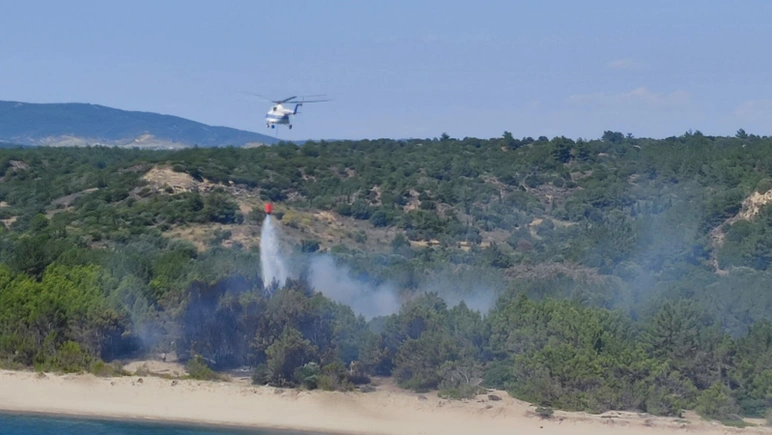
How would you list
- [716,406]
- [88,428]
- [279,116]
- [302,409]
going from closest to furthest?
[716,406]
[88,428]
[302,409]
[279,116]

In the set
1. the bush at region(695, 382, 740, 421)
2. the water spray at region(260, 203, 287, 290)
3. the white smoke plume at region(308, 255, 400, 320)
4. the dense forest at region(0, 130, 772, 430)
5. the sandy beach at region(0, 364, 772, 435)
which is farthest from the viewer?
the white smoke plume at region(308, 255, 400, 320)

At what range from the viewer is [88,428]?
120 ft

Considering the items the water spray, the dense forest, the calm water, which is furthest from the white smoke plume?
the calm water

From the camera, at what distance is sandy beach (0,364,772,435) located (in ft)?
117

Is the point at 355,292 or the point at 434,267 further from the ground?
the point at 434,267

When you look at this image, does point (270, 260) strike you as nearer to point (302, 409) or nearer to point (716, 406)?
point (302, 409)

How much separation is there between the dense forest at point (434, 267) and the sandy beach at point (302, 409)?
874 mm

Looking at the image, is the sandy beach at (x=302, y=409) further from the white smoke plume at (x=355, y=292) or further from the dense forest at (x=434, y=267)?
the white smoke plume at (x=355, y=292)

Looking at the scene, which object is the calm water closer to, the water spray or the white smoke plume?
the water spray

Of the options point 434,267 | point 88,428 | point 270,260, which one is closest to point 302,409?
point 88,428

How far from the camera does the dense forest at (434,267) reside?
131ft

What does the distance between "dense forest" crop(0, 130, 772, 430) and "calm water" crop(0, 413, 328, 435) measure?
11.2 ft

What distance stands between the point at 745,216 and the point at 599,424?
37636mm

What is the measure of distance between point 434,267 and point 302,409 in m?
23.1
